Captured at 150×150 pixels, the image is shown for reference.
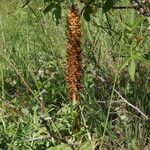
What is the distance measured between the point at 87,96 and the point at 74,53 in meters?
0.32

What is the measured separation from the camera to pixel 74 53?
2174mm

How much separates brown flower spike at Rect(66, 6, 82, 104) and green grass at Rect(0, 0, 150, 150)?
76 millimetres

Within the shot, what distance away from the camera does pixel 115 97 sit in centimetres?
252

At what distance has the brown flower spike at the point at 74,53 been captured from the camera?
209cm

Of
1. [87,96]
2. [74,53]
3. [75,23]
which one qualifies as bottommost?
[87,96]

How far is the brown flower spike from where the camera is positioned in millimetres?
2088

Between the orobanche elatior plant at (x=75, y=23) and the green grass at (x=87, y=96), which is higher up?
the orobanche elatior plant at (x=75, y=23)

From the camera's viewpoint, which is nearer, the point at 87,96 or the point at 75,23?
the point at 75,23

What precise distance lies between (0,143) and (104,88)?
2.19ft

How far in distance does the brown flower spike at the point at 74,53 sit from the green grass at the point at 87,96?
0.08 m

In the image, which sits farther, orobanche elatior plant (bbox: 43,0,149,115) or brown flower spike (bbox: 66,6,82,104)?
brown flower spike (bbox: 66,6,82,104)

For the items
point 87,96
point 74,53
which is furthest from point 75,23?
point 87,96

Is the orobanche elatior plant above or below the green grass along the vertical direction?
above

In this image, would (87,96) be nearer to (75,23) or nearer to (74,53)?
(74,53)
